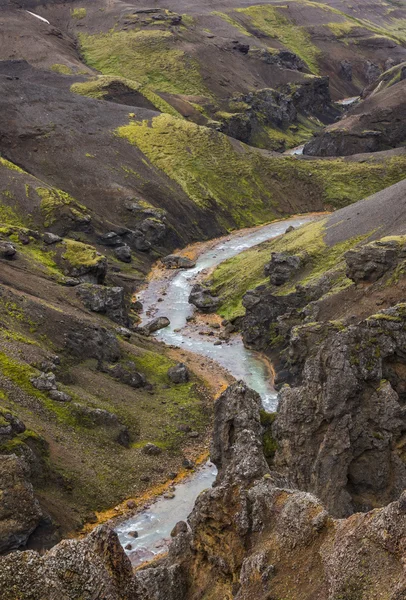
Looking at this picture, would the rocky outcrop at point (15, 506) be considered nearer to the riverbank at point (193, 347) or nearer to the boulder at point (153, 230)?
the riverbank at point (193, 347)

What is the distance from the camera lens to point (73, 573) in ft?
82.3

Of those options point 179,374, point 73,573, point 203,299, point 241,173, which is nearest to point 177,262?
point 203,299

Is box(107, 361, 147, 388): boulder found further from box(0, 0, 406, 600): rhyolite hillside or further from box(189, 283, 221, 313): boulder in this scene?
box(189, 283, 221, 313): boulder

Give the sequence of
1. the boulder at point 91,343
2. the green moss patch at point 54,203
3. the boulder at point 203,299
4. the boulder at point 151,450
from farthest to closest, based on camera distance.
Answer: the green moss patch at point 54,203 → the boulder at point 203,299 → the boulder at point 91,343 → the boulder at point 151,450

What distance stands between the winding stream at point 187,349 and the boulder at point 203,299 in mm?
1477

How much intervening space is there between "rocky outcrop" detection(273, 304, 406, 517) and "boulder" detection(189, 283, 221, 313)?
5797 cm

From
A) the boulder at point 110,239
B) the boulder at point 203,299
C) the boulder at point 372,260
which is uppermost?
the boulder at point 372,260

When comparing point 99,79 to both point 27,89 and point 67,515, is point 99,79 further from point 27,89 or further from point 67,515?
point 67,515

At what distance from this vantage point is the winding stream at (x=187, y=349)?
181ft

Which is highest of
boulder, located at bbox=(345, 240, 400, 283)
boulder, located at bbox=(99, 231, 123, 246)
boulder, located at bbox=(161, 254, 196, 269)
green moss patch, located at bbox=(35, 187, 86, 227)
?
boulder, located at bbox=(345, 240, 400, 283)

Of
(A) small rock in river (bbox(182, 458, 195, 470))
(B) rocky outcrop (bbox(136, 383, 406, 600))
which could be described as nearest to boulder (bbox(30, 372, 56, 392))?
(A) small rock in river (bbox(182, 458, 195, 470))

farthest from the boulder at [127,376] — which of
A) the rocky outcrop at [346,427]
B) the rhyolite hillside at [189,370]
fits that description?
the rocky outcrop at [346,427]

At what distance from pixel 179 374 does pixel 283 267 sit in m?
29.1

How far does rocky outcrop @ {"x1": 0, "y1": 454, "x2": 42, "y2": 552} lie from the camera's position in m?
47.7
